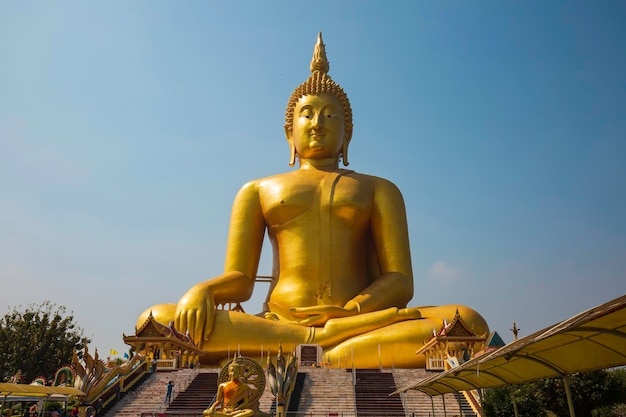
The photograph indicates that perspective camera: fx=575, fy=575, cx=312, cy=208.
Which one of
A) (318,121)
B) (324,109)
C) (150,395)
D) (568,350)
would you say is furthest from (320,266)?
(568,350)

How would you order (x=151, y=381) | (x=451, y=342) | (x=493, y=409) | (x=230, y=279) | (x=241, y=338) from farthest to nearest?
1. (x=230, y=279)
2. (x=241, y=338)
3. (x=451, y=342)
4. (x=151, y=381)
5. (x=493, y=409)

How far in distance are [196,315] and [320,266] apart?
3727 millimetres

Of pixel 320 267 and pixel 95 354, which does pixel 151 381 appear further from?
pixel 320 267

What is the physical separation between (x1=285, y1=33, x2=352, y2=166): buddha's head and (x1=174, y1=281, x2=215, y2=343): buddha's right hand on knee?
5812mm

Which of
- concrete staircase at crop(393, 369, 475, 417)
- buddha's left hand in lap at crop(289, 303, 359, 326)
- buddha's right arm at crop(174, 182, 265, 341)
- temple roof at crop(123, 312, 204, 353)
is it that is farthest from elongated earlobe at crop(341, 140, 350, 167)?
concrete staircase at crop(393, 369, 475, 417)

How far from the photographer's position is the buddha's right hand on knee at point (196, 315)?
1394 cm

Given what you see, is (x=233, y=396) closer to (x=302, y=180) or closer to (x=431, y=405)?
(x=431, y=405)

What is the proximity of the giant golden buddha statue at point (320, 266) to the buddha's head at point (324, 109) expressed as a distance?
0.03m

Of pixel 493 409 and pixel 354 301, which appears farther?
pixel 354 301

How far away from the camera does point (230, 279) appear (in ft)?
50.7

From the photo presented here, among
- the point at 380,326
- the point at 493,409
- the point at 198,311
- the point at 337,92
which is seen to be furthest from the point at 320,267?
the point at 493,409

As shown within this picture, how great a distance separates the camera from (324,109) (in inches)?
690

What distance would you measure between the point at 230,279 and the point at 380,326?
166 inches

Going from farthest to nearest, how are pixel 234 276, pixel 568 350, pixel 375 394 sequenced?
1. pixel 234 276
2. pixel 375 394
3. pixel 568 350
